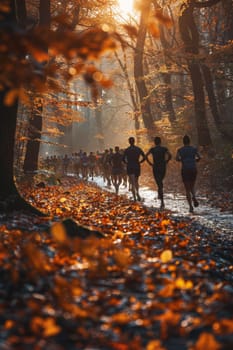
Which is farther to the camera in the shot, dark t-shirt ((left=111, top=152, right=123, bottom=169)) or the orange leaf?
dark t-shirt ((left=111, top=152, right=123, bottom=169))

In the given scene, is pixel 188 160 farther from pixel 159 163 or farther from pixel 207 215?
pixel 207 215

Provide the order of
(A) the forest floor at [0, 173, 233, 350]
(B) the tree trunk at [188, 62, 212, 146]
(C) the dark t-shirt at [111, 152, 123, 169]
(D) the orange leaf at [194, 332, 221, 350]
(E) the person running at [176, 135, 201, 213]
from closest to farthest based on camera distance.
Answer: (D) the orange leaf at [194, 332, 221, 350] < (A) the forest floor at [0, 173, 233, 350] < (E) the person running at [176, 135, 201, 213] < (C) the dark t-shirt at [111, 152, 123, 169] < (B) the tree trunk at [188, 62, 212, 146]

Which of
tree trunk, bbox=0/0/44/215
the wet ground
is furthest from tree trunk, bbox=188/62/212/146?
tree trunk, bbox=0/0/44/215

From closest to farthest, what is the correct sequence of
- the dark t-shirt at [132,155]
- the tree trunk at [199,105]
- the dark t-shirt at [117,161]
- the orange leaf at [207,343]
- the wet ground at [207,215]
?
the orange leaf at [207,343], the wet ground at [207,215], the dark t-shirt at [132,155], the dark t-shirt at [117,161], the tree trunk at [199,105]

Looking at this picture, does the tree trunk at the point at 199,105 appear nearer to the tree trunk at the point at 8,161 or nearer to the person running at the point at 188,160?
the person running at the point at 188,160

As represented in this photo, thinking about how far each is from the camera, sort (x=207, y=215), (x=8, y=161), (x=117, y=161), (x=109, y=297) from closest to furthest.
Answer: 1. (x=109, y=297)
2. (x=8, y=161)
3. (x=207, y=215)
4. (x=117, y=161)

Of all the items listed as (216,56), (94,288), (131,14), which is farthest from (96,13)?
(94,288)

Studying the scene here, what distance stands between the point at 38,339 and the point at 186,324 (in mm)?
1256

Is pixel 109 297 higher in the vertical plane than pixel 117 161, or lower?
lower

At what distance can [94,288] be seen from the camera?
4414 millimetres

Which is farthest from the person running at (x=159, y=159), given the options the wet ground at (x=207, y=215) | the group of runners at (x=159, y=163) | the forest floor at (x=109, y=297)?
the forest floor at (x=109, y=297)

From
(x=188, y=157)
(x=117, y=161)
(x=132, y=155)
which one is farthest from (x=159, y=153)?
(x=117, y=161)

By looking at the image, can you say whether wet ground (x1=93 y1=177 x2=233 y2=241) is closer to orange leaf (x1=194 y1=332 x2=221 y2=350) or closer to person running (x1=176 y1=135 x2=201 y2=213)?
person running (x1=176 y1=135 x2=201 y2=213)

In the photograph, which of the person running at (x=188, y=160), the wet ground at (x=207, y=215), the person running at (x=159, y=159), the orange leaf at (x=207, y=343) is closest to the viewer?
the orange leaf at (x=207, y=343)
